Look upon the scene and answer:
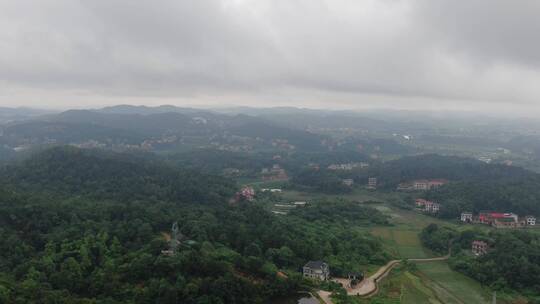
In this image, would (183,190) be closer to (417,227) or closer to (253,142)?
(417,227)

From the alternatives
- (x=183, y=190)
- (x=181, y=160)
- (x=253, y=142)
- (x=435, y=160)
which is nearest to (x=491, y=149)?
(x=435, y=160)

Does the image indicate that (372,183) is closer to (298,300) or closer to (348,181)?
(348,181)

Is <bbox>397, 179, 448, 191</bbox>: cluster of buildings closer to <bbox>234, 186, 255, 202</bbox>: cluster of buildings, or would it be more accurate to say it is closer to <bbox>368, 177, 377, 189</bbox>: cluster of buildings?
<bbox>368, 177, 377, 189</bbox>: cluster of buildings

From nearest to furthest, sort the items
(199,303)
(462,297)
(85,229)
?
(199,303) < (462,297) < (85,229)

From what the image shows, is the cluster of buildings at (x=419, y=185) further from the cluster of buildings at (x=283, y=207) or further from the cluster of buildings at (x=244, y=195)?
the cluster of buildings at (x=244, y=195)

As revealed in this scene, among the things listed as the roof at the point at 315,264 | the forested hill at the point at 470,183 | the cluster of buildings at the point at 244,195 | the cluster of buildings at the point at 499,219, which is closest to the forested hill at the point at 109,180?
the cluster of buildings at the point at 244,195

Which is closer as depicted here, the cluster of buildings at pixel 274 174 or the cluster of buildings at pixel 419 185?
the cluster of buildings at pixel 419 185

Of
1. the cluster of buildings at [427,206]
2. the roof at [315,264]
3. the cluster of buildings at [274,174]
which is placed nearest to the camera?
the roof at [315,264]
